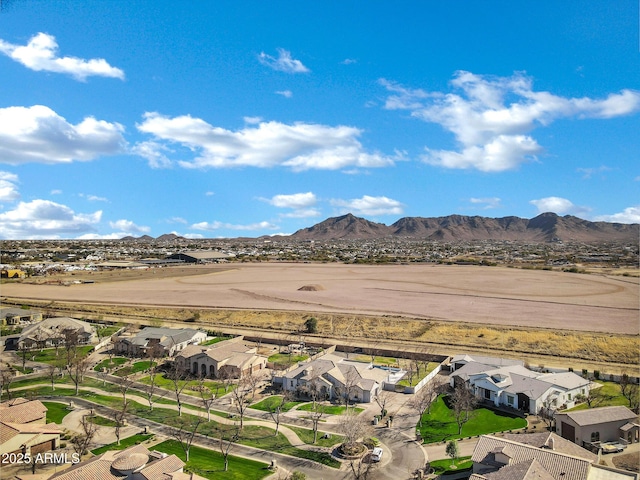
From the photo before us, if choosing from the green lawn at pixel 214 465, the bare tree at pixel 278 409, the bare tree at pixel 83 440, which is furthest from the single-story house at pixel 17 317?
the green lawn at pixel 214 465

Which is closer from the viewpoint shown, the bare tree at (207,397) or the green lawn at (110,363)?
the bare tree at (207,397)

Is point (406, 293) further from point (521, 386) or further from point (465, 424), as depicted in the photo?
point (465, 424)

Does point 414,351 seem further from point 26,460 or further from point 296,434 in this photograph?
point 26,460

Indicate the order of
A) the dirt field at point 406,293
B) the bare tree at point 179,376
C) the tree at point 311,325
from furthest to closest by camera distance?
the dirt field at point 406,293, the tree at point 311,325, the bare tree at point 179,376

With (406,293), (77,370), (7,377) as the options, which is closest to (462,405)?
(77,370)

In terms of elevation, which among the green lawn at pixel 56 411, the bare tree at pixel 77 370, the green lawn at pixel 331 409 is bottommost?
the green lawn at pixel 331 409

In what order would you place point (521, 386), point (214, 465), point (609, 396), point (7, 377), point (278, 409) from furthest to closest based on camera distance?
point (7, 377), point (609, 396), point (521, 386), point (278, 409), point (214, 465)

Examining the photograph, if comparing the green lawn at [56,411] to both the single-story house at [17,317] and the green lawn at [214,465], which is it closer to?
the green lawn at [214,465]
